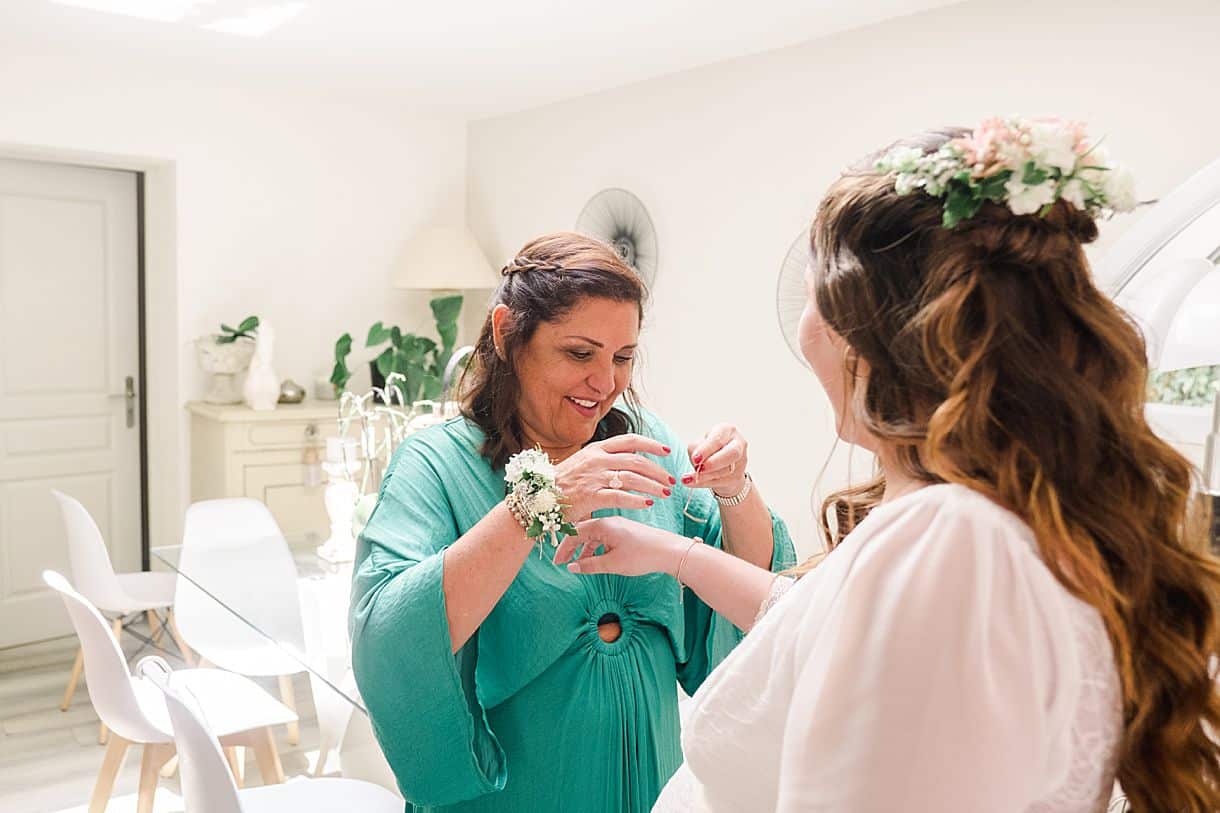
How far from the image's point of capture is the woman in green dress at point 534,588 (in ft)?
3.98

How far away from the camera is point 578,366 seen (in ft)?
4.48

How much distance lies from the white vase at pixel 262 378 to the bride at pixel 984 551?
3.89 m

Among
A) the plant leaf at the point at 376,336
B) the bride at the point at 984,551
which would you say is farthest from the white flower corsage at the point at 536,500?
the plant leaf at the point at 376,336

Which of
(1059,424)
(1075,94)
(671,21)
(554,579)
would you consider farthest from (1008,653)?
(671,21)

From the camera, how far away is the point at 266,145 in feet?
15.4

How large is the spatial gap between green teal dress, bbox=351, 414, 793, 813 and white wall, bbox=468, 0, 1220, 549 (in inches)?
84.0

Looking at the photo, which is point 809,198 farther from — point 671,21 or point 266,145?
point 266,145

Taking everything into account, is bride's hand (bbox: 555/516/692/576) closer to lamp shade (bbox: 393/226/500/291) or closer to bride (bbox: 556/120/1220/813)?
bride (bbox: 556/120/1220/813)

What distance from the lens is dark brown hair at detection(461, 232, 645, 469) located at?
1353 mm

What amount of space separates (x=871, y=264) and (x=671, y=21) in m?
2.86

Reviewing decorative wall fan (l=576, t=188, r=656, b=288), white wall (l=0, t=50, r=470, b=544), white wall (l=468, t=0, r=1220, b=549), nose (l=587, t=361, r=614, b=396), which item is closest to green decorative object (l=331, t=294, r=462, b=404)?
white wall (l=0, t=50, r=470, b=544)

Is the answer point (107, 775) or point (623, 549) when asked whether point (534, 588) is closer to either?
point (623, 549)

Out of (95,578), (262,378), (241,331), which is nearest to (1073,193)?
(95,578)

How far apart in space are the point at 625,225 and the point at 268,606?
242cm
